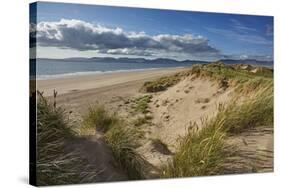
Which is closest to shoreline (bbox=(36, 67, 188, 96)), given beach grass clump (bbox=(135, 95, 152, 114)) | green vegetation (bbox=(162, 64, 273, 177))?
beach grass clump (bbox=(135, 95, 152, 114))

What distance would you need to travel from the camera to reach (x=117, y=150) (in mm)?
8875

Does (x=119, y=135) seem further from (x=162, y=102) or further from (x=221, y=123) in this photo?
(x=221, y=123)

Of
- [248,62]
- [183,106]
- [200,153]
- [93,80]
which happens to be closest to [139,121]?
[183,106]

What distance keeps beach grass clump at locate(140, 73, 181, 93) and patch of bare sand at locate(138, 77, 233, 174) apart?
0.21ft

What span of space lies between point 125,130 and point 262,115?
7.76 feet

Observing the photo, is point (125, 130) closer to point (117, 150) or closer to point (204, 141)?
point (117, 150)

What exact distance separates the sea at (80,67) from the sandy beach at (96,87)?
5cm

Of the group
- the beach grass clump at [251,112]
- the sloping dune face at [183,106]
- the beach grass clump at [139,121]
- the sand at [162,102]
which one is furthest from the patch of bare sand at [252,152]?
the beach grass clump at [139,121]

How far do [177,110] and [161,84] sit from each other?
441 millimetres

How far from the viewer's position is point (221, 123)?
9.62m

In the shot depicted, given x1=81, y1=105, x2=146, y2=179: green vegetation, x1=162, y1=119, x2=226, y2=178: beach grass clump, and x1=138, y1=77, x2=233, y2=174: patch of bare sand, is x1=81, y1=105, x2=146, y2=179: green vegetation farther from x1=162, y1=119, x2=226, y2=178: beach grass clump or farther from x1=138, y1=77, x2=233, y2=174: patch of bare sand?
x1=162, y1=119, x2=226, y2=178: beach grass clump

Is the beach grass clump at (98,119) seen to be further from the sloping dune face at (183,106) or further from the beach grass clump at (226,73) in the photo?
the beach grass clump at (226,73)

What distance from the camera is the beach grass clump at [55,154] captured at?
8297mm

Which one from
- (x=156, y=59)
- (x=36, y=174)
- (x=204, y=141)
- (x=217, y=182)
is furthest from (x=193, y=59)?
(x=36, y=174)
